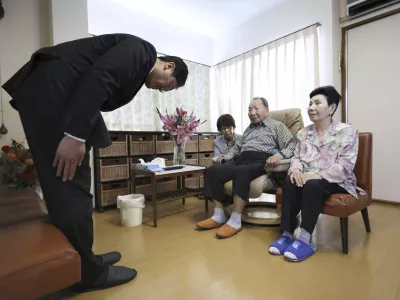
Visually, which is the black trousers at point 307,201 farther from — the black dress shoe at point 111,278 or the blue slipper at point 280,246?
the black dress shoe at point 111,278

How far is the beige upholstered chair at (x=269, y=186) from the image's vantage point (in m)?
1.85

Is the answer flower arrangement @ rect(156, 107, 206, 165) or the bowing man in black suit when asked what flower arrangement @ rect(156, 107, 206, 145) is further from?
the bowing man in black suit

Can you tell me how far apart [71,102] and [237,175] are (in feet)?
4.30

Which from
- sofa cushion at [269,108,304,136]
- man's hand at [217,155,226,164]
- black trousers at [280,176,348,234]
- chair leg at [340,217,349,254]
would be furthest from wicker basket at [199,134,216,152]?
chair leg at [340,217,349,254]

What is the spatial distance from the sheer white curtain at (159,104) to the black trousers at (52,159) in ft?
6.49

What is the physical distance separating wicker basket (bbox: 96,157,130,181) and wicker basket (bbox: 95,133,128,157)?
0.06 metres

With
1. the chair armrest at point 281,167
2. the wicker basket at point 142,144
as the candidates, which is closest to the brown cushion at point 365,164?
the chair armrest at point 281,167

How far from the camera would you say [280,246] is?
1.52 meters

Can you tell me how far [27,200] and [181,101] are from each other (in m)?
2.56

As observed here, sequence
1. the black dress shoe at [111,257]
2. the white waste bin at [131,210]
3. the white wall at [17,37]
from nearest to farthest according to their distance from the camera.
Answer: the black dress shoe at [111,257] < the white waste bin at [131,210] < the white wall at [17,37]

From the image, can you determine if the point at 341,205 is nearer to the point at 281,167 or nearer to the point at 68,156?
the point at 281,167

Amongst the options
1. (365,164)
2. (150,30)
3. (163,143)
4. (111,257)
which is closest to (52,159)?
(111,257)

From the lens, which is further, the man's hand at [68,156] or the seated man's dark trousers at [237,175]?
the seated man's dark trousers at [237,175]

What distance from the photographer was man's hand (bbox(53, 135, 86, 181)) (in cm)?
85
